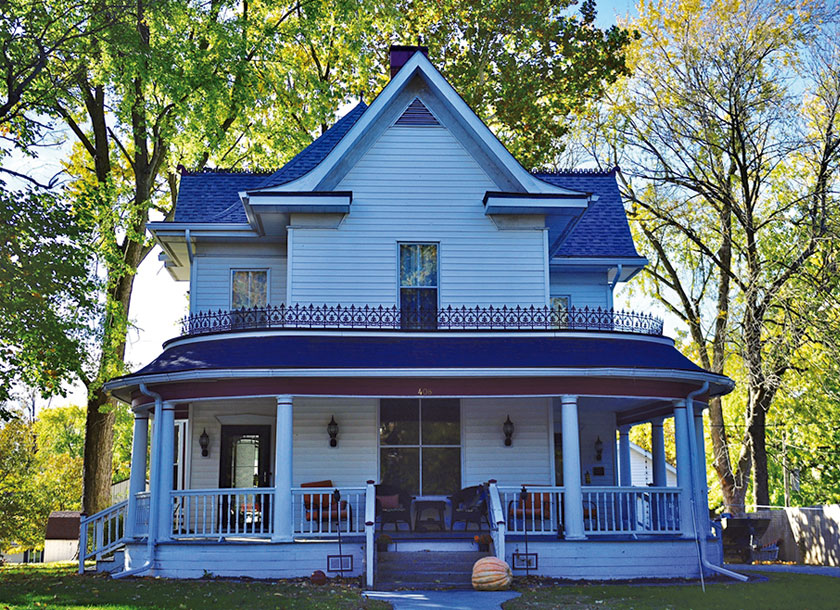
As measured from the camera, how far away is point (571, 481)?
1648 centimetres

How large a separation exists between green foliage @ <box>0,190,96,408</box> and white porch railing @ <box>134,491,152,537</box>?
3934mm

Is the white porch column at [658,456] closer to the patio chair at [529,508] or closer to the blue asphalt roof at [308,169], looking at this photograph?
the blue asphalt roof at [308,169]

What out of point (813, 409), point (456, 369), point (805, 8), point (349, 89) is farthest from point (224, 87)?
point (813, 409)

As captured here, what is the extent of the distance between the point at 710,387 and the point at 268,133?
18.6 metres

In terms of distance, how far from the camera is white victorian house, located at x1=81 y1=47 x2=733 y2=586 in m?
16.3

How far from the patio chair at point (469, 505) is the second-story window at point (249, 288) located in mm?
6698

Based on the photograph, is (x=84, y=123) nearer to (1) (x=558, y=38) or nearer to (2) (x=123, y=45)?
(2) (x=123, y=45)

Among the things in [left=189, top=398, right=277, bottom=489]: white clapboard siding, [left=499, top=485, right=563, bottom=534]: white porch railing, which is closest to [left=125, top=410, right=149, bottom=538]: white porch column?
[left=189, top=398, right=277, bottom=489]: white clapboard siding

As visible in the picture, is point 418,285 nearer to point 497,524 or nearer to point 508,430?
point 508,430

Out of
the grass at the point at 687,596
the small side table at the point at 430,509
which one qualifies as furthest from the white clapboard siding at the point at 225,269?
the grass at the point at 687,596

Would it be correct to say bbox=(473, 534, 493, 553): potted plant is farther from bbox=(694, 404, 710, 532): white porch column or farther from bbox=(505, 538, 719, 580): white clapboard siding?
bbox=(694, 404, 710, 532): white porch column

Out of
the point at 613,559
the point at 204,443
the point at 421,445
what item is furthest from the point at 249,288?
the point at 613,559

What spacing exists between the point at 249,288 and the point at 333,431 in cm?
461

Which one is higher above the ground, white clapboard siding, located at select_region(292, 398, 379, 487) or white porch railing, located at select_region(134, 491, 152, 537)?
white clapboard siding, located at select_region(292, 398, 379, 487)
